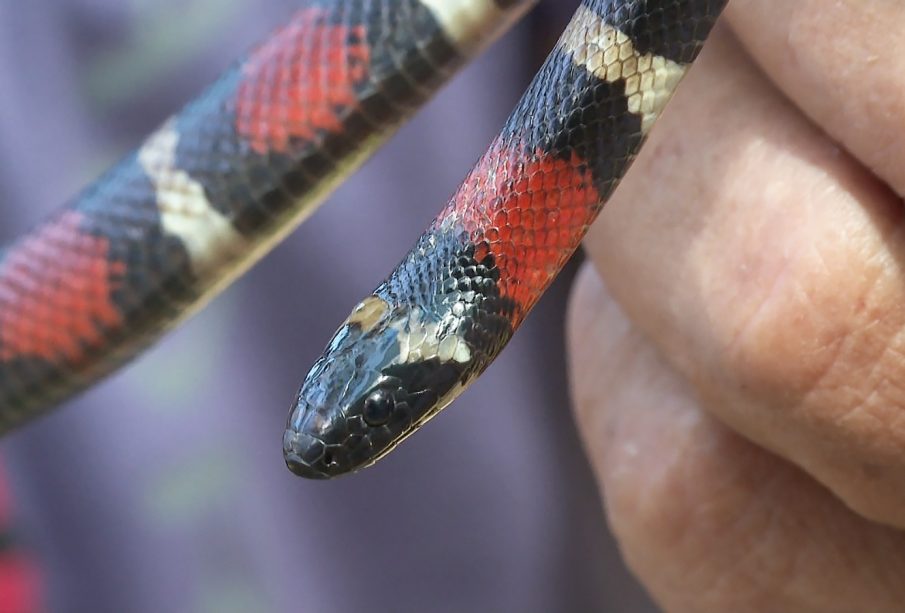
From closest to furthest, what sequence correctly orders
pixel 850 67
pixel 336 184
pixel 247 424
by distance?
pixel 850 67 → pixel 336 184 → pixel 247 424

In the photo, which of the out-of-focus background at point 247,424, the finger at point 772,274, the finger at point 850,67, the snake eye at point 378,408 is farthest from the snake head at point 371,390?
the out-of-focus background at point 247,424

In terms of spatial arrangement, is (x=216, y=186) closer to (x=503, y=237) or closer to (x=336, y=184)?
(x=336, y=184)

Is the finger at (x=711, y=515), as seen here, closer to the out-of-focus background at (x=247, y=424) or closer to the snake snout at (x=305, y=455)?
the snake snout at (x=305, y=455)

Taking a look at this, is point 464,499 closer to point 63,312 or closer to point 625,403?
point 625,403

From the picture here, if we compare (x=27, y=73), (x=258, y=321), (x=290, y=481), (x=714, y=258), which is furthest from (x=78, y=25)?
(x=714, y=258)

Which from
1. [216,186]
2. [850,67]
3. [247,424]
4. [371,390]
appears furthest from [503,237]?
[247,424]

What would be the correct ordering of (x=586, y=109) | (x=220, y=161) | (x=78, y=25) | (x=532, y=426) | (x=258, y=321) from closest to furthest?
(x=586, y=109) → (x=220, y=161) → (x=78, y=25) → (x=258, y=321) → (x=532, y=426)
